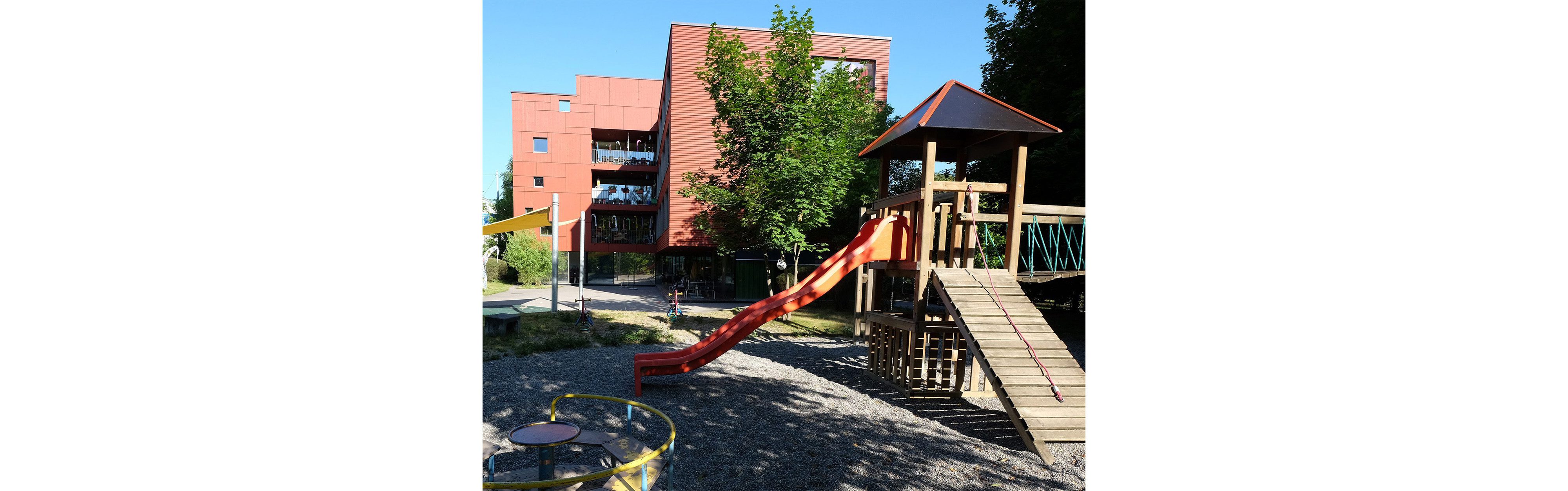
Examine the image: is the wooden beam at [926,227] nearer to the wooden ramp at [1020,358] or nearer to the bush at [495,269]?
the wooden ramp at [1020,358]

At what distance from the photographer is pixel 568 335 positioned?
12.0 metres

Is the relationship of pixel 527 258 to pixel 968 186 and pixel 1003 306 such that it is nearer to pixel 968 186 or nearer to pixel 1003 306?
pixel 968 186

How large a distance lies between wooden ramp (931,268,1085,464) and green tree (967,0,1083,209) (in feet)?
20.0

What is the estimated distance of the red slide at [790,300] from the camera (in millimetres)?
8047

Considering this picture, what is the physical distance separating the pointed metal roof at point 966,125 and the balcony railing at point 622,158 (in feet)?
93.3

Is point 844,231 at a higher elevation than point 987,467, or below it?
higher

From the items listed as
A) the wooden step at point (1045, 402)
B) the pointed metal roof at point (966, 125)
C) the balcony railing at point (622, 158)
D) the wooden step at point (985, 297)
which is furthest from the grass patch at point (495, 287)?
the wooden step at point (1045, 402)

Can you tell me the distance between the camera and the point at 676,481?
15.1 feet

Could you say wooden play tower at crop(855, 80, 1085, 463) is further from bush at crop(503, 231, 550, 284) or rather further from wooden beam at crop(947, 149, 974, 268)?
bush at crop(503, 231, 550, 284)

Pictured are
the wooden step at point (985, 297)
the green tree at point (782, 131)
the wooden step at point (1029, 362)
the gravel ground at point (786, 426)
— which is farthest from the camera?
the green tree at point (782, 131)

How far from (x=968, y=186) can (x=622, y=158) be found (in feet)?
100

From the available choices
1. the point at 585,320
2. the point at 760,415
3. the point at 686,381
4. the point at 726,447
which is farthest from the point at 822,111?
the point at 726,447

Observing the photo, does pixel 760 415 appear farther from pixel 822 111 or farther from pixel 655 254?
pixel 655 254

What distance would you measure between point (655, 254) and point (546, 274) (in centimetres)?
597
